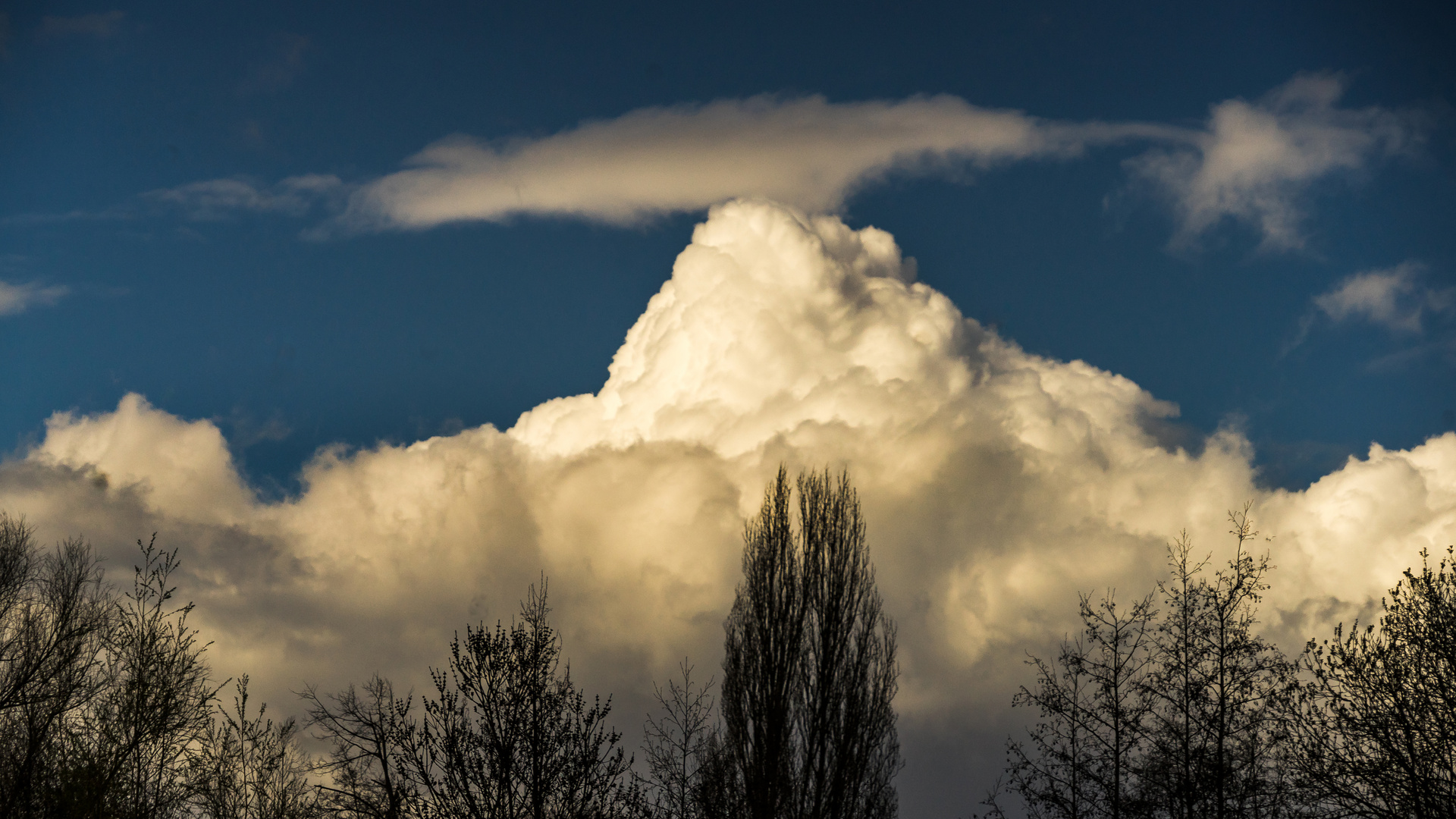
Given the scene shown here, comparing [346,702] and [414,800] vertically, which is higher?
[346,702]

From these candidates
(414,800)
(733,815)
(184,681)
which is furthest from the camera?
(733,815)

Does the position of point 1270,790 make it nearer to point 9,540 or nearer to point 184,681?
point 184,681

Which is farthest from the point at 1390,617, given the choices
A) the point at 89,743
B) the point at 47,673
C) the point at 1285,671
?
the point at 47,673

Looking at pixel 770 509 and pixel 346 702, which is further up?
pixel 770 509

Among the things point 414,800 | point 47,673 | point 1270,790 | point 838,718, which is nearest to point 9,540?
point 47,673

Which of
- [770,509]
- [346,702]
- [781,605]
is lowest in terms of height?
[346,702]

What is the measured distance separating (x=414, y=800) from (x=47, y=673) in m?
12.1

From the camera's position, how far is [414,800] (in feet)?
44.2

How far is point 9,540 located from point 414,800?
17.3 m

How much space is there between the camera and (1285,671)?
1784cm

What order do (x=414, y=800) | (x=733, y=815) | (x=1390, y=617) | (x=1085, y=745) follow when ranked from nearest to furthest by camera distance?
1. (x=414, y=800)
2. (x=1390, y=617)
3. (x=1085, y=745)
4. (x=733, y=815)

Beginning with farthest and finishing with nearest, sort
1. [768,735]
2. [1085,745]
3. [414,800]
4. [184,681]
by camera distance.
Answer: [768,735]
[1085,745]
[184,681]
[414,800]

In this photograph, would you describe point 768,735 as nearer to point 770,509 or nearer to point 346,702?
point 770,509

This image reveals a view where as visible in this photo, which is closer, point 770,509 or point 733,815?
point 733,815
